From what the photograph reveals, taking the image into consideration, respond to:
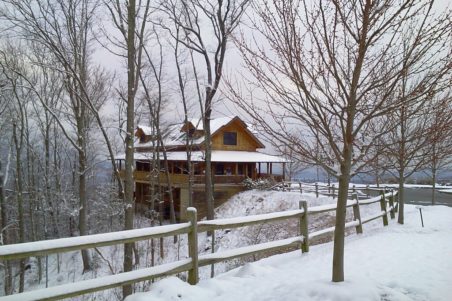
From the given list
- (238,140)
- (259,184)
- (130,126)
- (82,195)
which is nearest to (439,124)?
(130,126)

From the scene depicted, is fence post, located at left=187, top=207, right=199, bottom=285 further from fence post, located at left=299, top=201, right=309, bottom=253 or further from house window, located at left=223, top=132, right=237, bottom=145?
house window, located at left=223, top=132, right=237, bottom=145

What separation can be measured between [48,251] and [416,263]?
5880mm

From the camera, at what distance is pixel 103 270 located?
68.2 ft

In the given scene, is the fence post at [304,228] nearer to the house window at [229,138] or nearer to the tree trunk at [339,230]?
the tree trunk at [339,230]

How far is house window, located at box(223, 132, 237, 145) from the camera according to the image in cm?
3428

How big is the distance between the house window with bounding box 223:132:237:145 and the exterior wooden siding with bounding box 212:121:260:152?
32cm

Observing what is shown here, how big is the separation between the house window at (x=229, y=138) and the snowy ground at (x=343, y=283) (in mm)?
26673

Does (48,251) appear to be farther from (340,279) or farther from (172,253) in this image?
(172,253)

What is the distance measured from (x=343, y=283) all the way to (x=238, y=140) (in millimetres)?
30481

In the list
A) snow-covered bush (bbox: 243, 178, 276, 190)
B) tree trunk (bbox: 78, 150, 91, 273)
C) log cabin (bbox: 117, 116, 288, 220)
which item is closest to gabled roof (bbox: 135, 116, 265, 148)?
log cabin (bbox: 117, 116, 288, 220)

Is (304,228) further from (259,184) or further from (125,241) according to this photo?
(259,184)

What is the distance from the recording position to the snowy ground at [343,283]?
14.7 ft

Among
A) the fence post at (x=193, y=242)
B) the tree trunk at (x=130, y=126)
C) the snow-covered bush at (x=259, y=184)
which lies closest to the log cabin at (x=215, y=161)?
the snow-covered bush at (x=259, y=184)

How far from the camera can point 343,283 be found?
475cm
